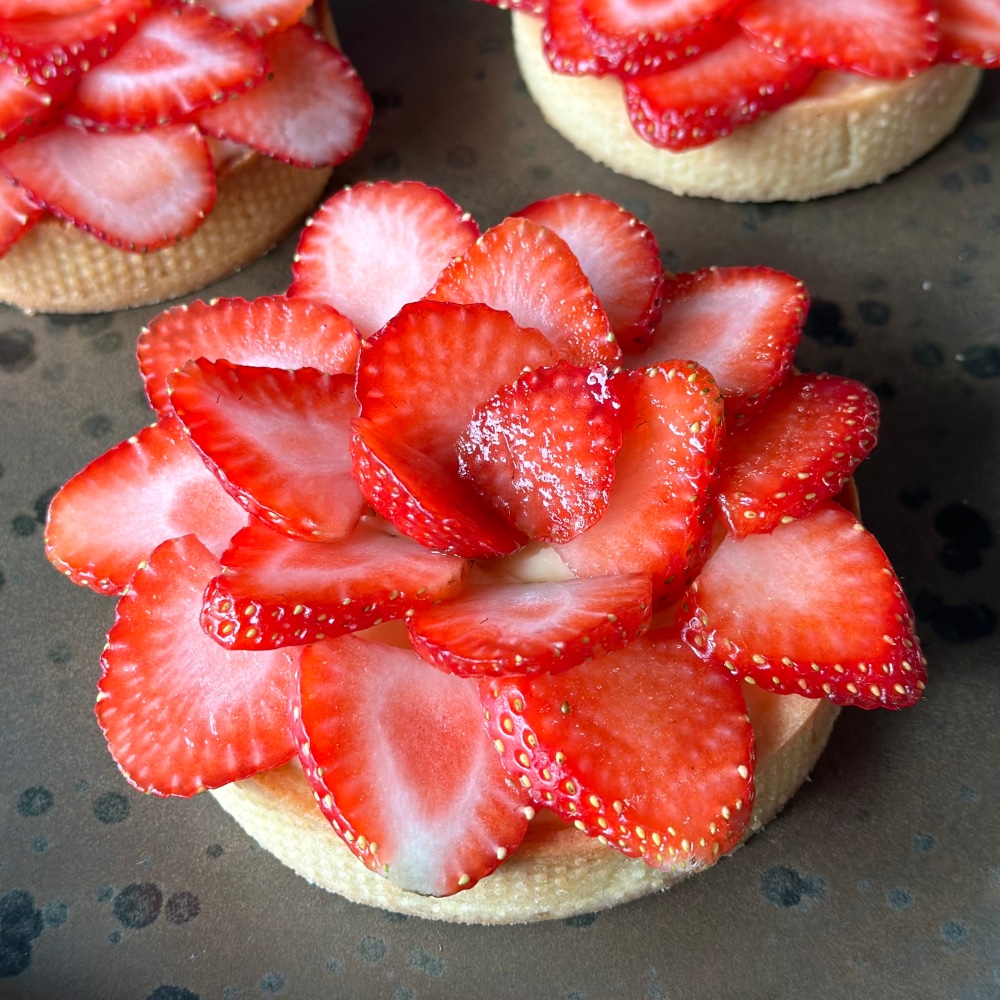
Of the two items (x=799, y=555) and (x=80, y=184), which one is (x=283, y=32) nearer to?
(x=80, y=184)

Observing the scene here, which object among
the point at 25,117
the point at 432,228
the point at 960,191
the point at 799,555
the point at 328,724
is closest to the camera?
the point at 328,724

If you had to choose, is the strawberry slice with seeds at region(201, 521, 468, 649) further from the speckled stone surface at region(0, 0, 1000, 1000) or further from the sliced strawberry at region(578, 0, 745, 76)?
the sliced strawberry at region(578, 0, 745, 76)

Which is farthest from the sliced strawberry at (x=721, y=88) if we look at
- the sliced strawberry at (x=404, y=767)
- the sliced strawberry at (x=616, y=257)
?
the sliced strawberry at (x=404, y=767)

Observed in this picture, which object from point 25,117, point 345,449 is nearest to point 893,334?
point 345,449

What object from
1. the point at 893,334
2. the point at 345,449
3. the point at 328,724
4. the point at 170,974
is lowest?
the point at 170,974

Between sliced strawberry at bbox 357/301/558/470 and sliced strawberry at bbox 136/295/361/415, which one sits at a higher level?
sliced strawberry at bbox 357/301/558/470

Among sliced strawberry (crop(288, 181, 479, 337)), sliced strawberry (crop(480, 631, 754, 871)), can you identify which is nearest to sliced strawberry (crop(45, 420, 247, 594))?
sliced strawberry (crop(288, 181, 479, 337))

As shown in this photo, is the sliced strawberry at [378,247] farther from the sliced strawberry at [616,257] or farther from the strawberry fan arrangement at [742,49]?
the strawberry fan arrangement at [742,49]
